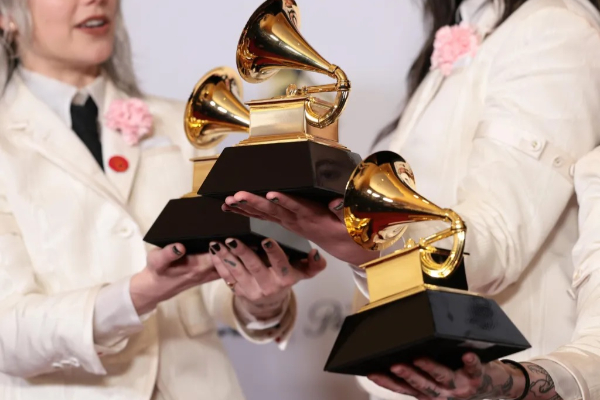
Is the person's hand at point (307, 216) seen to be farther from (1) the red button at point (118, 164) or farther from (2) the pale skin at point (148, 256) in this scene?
(1) the red button at point (118, 164)

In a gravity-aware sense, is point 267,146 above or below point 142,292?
above

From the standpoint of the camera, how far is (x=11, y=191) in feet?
5.31

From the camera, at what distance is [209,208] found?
1347mm

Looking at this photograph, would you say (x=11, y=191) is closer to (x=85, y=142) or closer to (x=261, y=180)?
(x=85, y=142)

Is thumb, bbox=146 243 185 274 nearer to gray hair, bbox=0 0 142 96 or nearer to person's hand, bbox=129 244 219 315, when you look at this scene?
person's hand, bbox=129 244 219 315

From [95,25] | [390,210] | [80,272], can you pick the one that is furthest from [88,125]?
[390,210]

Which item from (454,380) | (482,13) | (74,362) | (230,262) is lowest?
(74,362)

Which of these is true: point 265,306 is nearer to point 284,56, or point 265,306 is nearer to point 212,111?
point 212,111

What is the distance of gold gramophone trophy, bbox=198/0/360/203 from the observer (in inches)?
45.1

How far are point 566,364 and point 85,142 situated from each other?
36.6 inches

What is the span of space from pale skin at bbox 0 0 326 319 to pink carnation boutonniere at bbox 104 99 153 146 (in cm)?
9

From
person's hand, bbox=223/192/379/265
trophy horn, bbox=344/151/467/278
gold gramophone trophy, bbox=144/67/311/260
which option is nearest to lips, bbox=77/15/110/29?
gold gramophone trophy, bbox=144/67/311/260

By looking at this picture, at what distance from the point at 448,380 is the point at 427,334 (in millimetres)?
75

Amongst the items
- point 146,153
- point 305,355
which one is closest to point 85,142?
point 146,153
